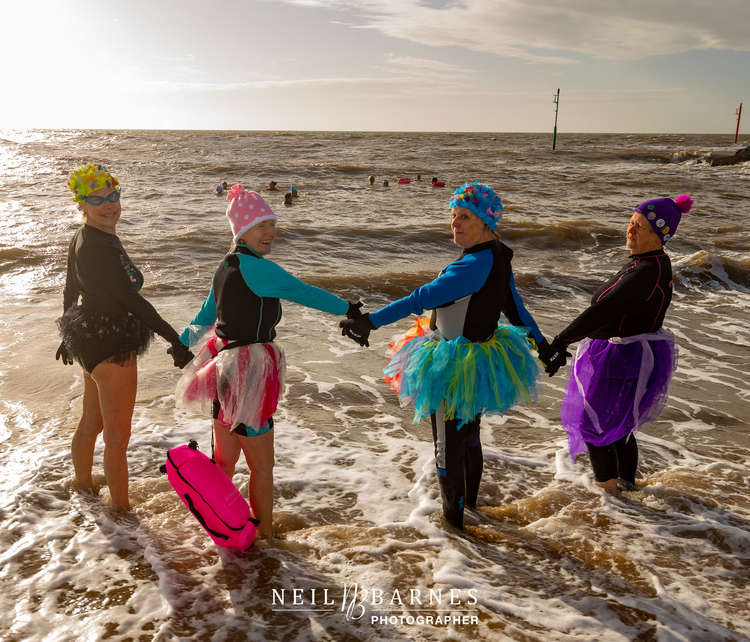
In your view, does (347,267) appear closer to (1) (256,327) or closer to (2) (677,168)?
(1) (256,327)

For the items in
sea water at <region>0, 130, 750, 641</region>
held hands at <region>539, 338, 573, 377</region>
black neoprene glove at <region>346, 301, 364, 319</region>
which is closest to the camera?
sea water at <region>0, 130, 750, 641</region>

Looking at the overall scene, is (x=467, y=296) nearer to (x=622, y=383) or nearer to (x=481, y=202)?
(x=481, y=202)

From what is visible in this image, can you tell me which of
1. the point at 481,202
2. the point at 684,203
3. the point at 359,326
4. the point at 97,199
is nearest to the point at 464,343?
the point at 359,326

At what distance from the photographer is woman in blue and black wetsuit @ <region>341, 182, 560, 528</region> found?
12.2 ft

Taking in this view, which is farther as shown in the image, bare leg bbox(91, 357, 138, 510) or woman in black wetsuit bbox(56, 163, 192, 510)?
bare leg bbox(91, 357, 138, 510)

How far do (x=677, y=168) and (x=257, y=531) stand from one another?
49.2 metres

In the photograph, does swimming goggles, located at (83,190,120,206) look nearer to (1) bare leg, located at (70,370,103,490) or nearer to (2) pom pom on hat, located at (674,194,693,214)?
(1) bare leg, located at (70,370,103,490)

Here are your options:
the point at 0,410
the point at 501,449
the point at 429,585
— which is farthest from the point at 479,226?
the point at 0,410

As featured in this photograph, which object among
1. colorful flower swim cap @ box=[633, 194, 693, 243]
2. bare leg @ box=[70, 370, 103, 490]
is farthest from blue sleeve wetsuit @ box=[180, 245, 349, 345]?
colorful flower swim cap @ box=[633, 194, 693, 243]

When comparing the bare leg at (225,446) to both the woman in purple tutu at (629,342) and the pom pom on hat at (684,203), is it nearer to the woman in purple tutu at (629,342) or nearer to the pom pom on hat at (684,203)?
the woman in purple tutu at (629,342)

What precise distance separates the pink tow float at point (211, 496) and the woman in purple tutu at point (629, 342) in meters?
2.47

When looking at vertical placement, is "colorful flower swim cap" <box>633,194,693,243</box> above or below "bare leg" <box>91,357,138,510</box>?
above

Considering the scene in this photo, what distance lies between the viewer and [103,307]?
12.6 ft

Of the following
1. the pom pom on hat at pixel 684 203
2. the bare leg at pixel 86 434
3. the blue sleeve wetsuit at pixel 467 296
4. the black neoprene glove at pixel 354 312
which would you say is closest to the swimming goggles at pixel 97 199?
the bare leg at pixel 86 434
